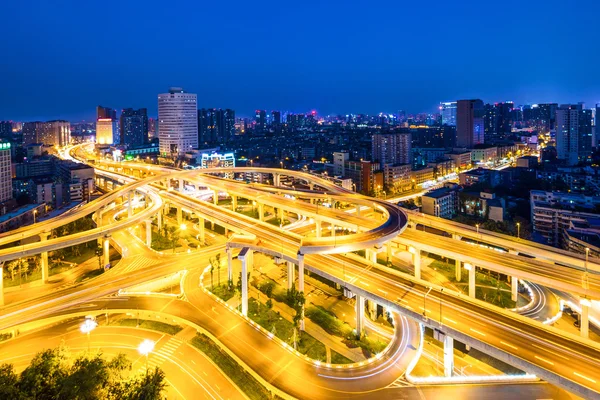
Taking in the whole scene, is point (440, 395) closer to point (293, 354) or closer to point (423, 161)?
point (293, 354)

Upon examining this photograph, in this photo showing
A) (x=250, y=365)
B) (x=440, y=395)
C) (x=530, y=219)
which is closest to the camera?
(x=440, y=395)

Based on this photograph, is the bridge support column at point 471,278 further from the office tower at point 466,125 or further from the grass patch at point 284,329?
the office tower at point 466,125

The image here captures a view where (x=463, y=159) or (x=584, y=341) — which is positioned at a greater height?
(x=463, y=159)

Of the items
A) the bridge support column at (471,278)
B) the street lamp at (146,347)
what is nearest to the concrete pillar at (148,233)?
the street lamp at (146,347)

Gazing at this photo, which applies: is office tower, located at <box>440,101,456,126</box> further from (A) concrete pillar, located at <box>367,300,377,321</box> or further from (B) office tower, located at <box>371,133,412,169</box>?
(A) concrete pillar, located at <box>367,300,377,321</box>

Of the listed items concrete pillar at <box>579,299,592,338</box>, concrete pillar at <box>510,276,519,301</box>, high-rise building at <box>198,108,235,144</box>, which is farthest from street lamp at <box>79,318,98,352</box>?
high-rise building at <box>198,108,235,144</box>

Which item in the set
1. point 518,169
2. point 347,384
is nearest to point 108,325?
point 347,384
